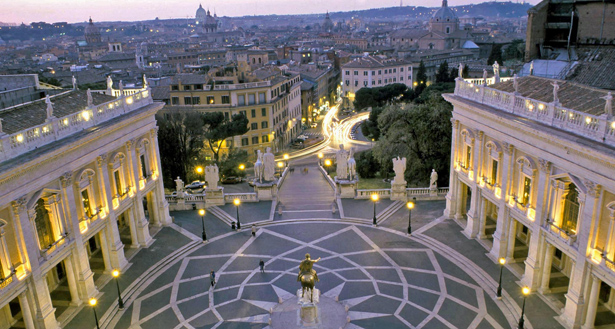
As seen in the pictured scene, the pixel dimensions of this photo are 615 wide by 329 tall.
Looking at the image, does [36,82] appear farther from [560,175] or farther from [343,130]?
[343,130]

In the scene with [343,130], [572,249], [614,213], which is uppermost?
[614,213]

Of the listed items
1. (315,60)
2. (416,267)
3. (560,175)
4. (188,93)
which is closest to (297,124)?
(188,93)

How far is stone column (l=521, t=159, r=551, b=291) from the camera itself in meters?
24.6

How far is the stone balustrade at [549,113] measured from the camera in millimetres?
20484

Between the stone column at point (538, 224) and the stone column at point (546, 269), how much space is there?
29 cm

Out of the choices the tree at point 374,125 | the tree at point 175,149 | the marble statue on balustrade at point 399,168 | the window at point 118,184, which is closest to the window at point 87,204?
the window at point 118,184

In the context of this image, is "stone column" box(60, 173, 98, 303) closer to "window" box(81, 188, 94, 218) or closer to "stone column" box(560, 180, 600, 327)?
"window" box(81, 188, 94, 218)

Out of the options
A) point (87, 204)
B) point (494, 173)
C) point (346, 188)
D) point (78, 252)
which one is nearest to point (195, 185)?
point (346, 188)

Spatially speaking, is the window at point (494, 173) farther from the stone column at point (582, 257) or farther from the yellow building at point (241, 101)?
the yellow building at point (241, 101)

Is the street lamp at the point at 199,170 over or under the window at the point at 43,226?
under

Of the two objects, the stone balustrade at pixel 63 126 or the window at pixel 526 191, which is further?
the window at pixel 526 191

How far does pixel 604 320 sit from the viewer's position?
922 inches

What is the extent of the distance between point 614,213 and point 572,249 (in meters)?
3.32

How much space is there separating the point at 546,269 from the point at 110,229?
26.4 metres
